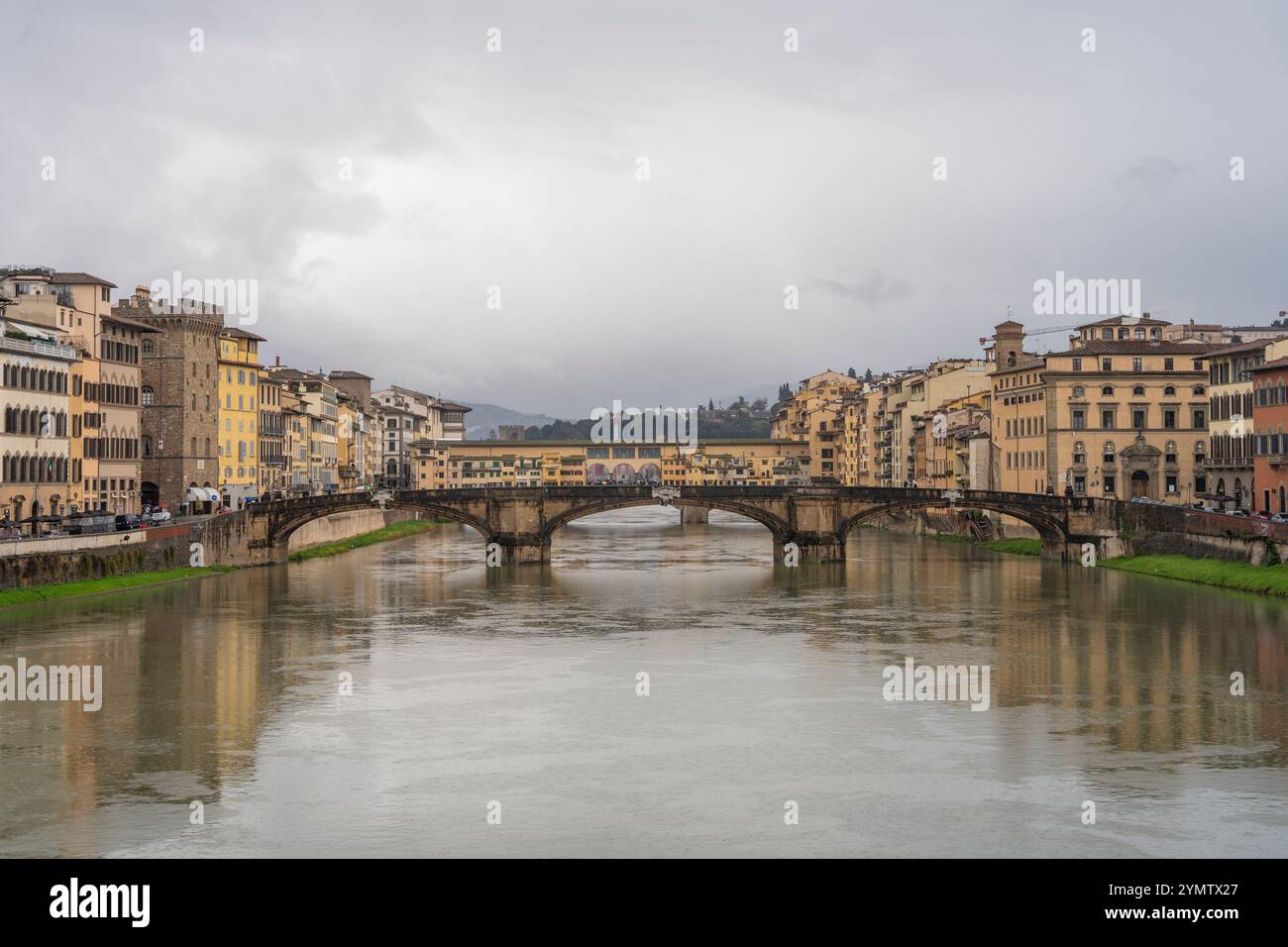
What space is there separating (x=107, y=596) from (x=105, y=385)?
720 inches

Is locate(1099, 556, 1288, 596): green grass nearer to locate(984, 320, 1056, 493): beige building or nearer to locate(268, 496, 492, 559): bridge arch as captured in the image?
locate(984, 320, 1056, 493): beige building

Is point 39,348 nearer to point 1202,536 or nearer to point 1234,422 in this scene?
point 1202,536

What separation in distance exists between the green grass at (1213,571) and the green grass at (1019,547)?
8.45m

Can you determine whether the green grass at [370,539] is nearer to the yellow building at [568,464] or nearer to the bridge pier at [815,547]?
the bridge pier at [815,547]

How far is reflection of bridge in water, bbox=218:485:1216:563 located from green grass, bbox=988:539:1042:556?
3.38 m

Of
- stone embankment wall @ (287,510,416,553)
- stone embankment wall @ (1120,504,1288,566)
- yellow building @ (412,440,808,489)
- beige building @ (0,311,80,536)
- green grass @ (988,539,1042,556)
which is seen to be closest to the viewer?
stone embankment wall @ (1120,504,1288,566)

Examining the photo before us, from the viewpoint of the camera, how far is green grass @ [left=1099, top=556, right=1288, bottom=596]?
50906mm

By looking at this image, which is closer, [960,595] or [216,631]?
[216,631]

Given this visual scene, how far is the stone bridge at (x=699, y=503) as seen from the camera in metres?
70.0

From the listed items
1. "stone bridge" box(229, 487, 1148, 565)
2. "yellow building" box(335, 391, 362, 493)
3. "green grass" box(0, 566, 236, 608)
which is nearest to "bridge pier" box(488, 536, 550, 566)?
"stone bridge" box(229, 487, 1148, 565)

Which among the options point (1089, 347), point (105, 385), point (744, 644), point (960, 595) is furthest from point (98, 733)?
point (1089, 347)

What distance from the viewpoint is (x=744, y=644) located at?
4238 centimetres

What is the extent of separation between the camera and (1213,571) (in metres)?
55.9
